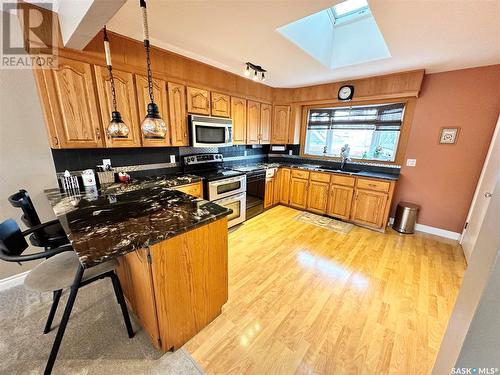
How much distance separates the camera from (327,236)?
322 centimetres

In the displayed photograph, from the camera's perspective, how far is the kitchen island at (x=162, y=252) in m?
1.17

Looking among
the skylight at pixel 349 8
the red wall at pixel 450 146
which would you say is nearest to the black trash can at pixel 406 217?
the red wall at pixel 450 146

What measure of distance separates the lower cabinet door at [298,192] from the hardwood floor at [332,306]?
1152 millimetres

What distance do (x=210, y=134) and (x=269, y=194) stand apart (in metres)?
1.80

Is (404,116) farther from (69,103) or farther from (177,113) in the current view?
(69,103)

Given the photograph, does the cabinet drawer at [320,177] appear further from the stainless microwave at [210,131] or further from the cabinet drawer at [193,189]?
the cabinet drawer at [193,189]

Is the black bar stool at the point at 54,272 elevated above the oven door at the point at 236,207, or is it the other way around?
the black bar stool at the point at 54,272

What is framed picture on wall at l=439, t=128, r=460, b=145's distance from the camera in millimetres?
2968

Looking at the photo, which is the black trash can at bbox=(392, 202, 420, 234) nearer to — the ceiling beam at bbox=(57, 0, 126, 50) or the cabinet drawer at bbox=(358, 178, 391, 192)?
the cabinet drawer at bbox=(358, 178, 391, 192)

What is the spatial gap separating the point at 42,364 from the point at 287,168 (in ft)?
13.3

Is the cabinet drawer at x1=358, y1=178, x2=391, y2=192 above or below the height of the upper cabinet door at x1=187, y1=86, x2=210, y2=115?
below

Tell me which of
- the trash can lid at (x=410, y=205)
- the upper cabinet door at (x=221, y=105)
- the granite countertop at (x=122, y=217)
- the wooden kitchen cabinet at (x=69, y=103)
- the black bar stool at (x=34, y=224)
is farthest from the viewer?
the trash can lid at (x=410, y=205)

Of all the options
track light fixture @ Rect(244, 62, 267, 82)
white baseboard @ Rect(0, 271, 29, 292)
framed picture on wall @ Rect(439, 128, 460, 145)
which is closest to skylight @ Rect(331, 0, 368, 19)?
track light fixture @ Rect(244, 62, 267, 82)

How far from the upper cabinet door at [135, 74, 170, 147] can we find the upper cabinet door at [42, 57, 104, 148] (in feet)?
1.45
